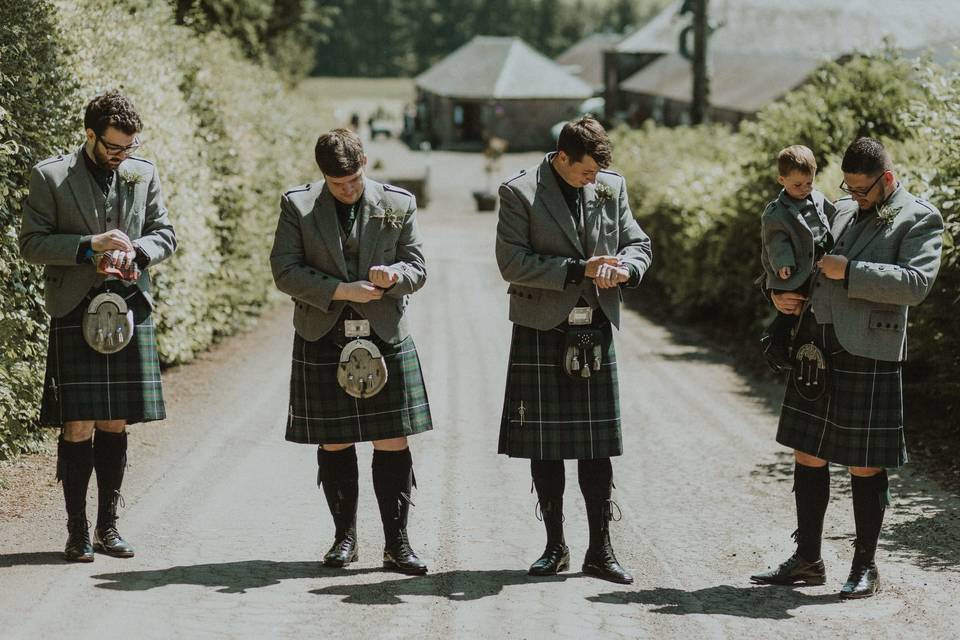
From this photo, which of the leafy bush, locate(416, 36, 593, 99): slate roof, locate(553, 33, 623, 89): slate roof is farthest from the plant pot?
locate(553, 33, 623, 89): slate roof

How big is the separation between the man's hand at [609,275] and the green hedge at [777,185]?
3441mm

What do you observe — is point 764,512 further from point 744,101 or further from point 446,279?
point 744,101

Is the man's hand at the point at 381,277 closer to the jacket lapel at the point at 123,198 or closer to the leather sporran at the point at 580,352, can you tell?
the leather sporran at the point at 580,352

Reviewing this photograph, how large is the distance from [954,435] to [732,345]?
5107 mm

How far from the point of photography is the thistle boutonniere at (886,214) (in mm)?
5324

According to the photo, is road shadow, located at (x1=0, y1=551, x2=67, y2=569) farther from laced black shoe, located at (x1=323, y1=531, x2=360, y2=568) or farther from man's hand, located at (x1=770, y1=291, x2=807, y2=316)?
man's hand, located at (x1=770, y1=291, x2=807, y2=316)

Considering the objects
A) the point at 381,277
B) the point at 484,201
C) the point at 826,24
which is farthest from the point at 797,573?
the point at 826,24

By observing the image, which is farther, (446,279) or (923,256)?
(446,279)

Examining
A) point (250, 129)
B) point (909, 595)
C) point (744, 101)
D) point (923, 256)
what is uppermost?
point (744, 101)

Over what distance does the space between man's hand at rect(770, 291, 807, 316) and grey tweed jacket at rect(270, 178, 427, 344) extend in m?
1.64

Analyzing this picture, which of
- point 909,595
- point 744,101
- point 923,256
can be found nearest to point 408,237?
point 923,256

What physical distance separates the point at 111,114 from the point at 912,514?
4946 millimetres

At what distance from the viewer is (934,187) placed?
825 cm

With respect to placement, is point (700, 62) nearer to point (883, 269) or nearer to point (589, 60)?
point (883, 269)
